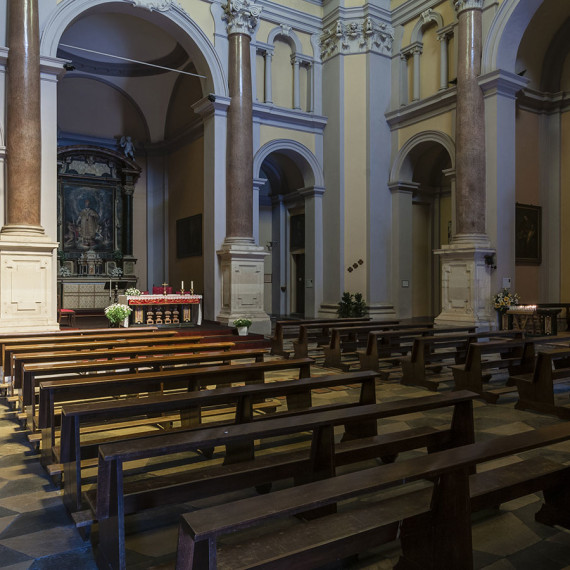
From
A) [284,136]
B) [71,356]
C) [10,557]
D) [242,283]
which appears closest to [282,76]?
[284,136]

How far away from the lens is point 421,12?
1305cm

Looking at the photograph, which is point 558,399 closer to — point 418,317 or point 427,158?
point 418,317

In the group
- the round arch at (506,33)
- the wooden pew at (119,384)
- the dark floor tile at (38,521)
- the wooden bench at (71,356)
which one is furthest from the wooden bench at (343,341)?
the round arch at (506,33)

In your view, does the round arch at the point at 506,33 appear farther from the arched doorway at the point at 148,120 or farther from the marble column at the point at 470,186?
the arched doorway at the point at 148,120

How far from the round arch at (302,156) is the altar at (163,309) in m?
4.37

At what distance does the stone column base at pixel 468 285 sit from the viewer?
35.8ft

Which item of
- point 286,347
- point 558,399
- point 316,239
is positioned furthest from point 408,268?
point 558,399

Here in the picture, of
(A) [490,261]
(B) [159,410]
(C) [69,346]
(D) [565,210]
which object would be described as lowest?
(B) [159,410]

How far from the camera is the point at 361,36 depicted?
1362 cm

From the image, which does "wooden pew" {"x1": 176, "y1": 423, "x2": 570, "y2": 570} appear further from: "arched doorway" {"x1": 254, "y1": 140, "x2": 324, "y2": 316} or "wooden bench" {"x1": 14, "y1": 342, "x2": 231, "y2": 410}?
"arched doorway" {"x1": 254, "y1": 140, "x2": 324, "y2": 316}

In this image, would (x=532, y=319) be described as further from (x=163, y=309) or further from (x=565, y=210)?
(x=163, y=309)

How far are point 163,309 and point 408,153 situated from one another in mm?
7405

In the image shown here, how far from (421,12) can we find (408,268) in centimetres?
645

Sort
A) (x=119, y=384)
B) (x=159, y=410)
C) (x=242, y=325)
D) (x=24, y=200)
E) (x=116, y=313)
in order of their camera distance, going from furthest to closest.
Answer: (x=242, y=325) → (x=116, y=313) → (x=24, y=200) → (x=119, y=384) → (x=159, y=410)
